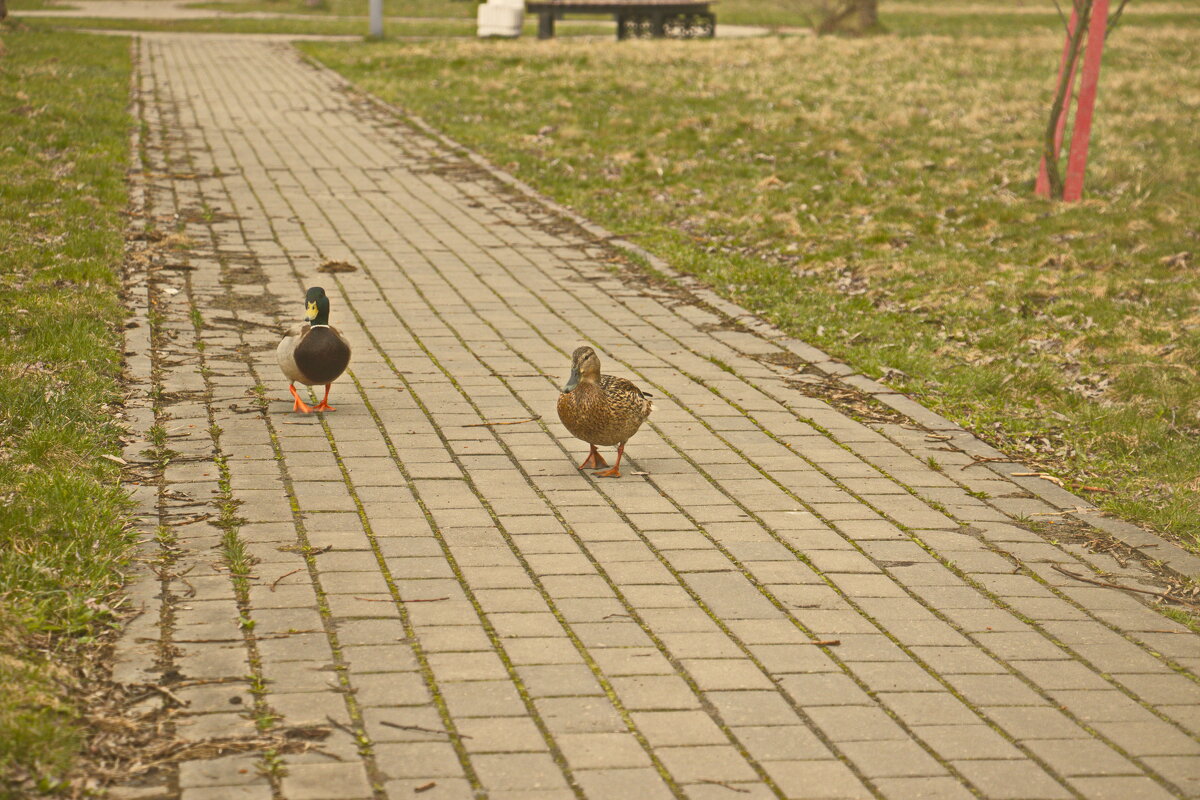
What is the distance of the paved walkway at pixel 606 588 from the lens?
13.3 ft

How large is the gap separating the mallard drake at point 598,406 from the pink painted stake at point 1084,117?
8029 millimetres

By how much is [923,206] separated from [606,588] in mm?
8756

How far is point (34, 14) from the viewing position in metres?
30.9

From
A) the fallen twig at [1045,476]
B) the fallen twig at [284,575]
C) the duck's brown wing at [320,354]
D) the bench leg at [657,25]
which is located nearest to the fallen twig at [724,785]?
the fallen twig at [284,575]

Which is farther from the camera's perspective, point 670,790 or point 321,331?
point 321,331

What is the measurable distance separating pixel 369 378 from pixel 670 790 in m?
4.57

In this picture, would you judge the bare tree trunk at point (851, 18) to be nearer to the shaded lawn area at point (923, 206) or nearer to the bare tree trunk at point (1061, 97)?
the shaded lawn area at point (923, 206)

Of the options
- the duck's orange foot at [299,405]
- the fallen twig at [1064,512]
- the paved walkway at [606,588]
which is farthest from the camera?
the duck's orange foot at [299,405]

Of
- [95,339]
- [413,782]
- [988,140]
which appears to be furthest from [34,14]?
[413,782]

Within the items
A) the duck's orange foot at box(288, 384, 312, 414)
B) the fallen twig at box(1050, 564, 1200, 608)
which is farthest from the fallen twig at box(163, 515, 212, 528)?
the fallen twig at box(1050, 564, 1200, 608)

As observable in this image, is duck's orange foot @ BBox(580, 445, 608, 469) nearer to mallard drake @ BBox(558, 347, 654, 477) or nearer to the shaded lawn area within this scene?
mallard drake @ BBox(558, 347, 654, 477)

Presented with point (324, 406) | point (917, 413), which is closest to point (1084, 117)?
point (917, 413)

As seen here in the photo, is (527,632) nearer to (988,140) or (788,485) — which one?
(788,485)

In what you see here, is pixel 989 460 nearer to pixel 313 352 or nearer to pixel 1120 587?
pixel 1120 587
